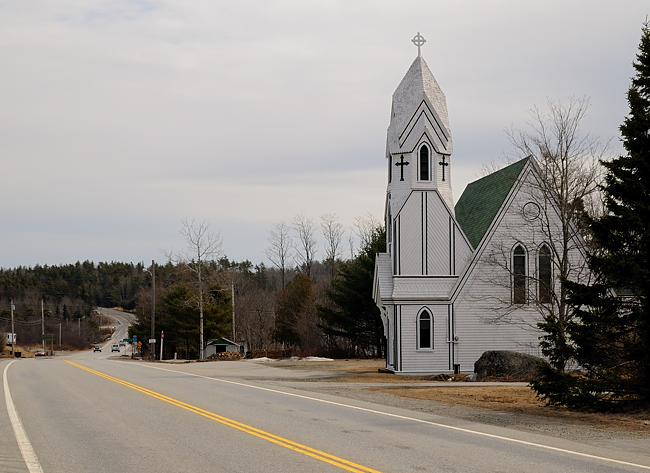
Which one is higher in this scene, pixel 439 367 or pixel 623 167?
pixel 623 167

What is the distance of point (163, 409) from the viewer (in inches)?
633

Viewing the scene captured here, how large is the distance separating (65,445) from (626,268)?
39.4 feet

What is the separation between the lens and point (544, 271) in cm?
3300

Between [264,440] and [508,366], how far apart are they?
710 inches

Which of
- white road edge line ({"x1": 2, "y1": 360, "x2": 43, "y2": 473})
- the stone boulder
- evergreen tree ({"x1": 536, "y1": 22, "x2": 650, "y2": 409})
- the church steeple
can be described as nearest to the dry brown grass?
evergreen tree ({"x1": 536, "y1": 22, "x2": 650, "y2": 409})

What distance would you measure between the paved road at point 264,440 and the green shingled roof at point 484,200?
57.1 ft

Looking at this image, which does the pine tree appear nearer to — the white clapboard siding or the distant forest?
the white clapboard siding

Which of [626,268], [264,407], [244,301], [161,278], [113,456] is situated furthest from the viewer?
[161,278]

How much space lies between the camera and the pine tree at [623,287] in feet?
51.5

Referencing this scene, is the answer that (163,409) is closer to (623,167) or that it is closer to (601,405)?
(601,405)

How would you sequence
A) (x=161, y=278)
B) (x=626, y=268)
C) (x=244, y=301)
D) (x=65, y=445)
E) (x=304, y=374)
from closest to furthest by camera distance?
1. (x=65, y=445)
2. (x=626, y=268)
3. (x=304, y=374)
4. (x=244, y=301)
5. (x=161, y=278)

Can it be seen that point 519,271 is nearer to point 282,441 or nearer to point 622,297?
point 622,297

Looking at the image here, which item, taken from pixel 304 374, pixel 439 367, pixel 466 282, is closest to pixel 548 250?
pixel 466 282

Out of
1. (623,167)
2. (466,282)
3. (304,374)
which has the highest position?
(623,167)
